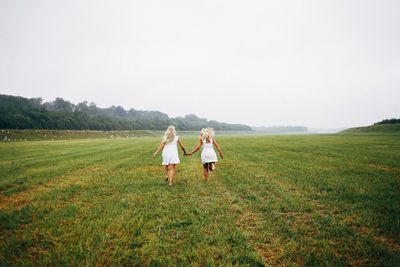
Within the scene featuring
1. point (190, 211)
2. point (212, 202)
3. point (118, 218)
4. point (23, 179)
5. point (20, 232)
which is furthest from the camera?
point (23, 179)

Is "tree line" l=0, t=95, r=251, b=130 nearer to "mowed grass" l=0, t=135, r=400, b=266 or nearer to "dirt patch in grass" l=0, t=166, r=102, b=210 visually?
"dirt patch in grass" l=0, t=166, r=102, b=210

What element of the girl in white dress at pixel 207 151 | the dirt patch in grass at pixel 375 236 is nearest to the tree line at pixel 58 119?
the girl in white dress at pixel 207 151

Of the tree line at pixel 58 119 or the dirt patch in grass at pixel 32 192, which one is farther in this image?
the tree line at pixel 58 119

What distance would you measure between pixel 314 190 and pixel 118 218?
23.9ft

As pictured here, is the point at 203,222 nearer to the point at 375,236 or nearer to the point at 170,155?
the point at 170,155

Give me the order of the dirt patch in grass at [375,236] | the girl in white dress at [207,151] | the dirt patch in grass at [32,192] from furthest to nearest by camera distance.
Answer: the girl in white dress at [207,151] < the dirt patch in grass at [32,192] < the dirt patch in grass at [375,236]

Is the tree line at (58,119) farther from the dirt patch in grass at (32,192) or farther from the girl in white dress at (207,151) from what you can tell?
the girl in white dress at (207,151)

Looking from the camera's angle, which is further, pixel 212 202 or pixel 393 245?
pixel 212 202

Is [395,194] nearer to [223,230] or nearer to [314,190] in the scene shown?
[314,190]

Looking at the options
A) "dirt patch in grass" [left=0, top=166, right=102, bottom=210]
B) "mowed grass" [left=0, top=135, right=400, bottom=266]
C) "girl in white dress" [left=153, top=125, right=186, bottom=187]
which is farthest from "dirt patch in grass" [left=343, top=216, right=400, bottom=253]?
"dirt patch in grass" [left=0, top=166, right=102, bottom=210]

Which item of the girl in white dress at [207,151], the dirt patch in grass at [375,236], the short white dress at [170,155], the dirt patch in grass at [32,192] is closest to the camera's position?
the dirt patch in grass at [375,236]

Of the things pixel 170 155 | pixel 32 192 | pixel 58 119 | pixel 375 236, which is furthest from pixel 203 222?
pixel 58 119

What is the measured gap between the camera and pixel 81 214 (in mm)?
4727

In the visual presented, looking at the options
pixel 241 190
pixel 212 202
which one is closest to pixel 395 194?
pixel 241 190
